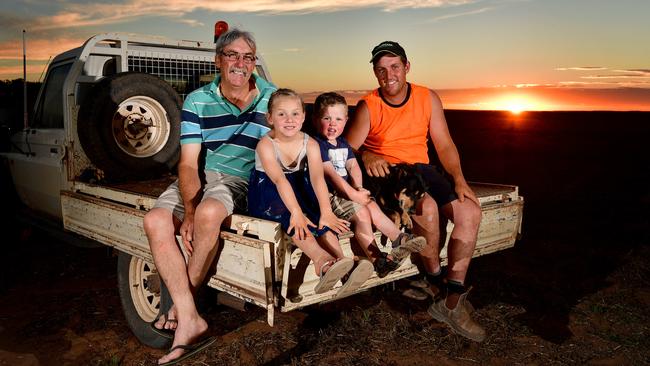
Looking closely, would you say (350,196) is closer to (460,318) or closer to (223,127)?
(223,127)

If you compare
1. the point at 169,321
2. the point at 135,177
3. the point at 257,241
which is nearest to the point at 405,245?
the point at 257,241

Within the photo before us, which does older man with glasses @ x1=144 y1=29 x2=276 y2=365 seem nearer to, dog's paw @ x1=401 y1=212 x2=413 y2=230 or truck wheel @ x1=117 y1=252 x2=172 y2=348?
truck wheel @ x1=117 y1=252 x2=172 y2=348

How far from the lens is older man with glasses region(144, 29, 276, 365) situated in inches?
113

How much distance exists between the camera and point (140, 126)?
439cm

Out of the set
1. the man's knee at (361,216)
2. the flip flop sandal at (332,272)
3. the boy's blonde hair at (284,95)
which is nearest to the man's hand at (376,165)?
the man's knee at (361,216)

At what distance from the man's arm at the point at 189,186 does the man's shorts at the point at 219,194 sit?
0.06 m

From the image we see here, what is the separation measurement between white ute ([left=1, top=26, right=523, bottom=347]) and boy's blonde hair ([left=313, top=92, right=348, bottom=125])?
2.79 ft

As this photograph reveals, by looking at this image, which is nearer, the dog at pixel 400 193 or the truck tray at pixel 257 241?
the truck tray at pixel 257 241

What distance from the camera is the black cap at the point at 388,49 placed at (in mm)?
3840

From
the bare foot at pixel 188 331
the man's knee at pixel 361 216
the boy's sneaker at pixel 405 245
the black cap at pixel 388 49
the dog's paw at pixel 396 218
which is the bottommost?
the bare foot at pixel 188 331

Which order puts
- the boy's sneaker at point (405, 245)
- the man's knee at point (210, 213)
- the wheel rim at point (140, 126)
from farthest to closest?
1. the wheel rim at point (140, 126)
2. the boy's sneaker at point (405, 245)
3. the man's knee at point (210, 213)

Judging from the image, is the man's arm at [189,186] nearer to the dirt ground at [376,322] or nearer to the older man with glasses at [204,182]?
the older man with glasses at [204,182]

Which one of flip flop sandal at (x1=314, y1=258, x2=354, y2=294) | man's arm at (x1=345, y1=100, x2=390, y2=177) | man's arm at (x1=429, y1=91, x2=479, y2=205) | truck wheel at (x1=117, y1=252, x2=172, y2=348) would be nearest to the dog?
man's arm at (x1=345, y1=100, x2=390, y2=177)

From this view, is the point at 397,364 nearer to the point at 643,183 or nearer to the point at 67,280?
the point at 67,280
